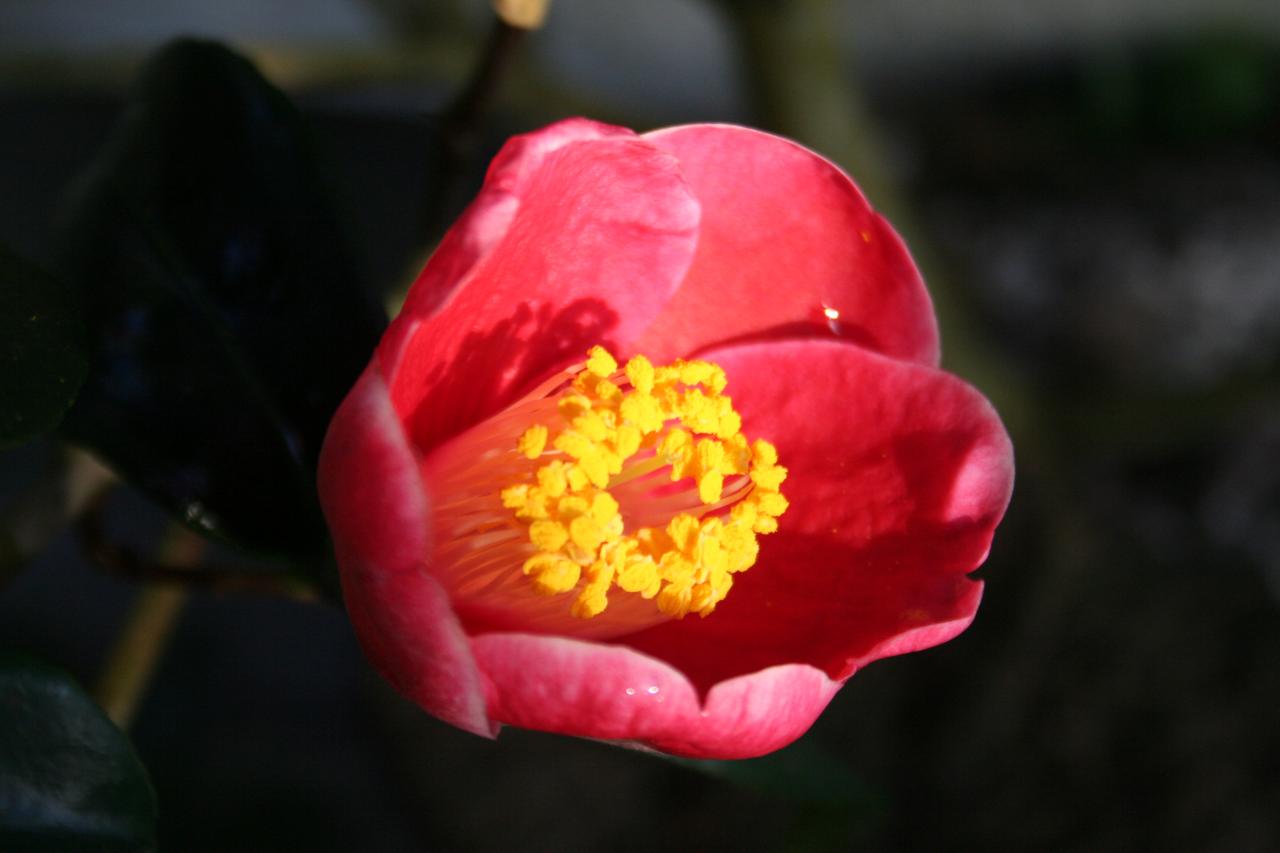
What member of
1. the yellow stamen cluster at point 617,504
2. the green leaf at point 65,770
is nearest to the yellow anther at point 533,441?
the yellow stamen cluster at point 617,504

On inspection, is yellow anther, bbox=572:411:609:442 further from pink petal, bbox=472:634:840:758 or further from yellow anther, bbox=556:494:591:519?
pink petal, bbox=472:634:840:758

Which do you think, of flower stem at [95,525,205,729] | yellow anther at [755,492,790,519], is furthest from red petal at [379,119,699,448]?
flower stem at [95,525,205,729]

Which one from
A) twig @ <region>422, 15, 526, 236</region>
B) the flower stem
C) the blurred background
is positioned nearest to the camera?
twig @ <region>422, 15, 526, 236</region>

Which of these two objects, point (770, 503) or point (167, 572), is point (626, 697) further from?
point (167, 572)

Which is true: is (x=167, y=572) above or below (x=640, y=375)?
below

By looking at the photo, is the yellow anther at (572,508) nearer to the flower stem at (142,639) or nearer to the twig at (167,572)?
the twig at (167,572)

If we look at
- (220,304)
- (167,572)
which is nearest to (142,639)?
(167,572)

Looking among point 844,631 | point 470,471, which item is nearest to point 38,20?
point 470,471
